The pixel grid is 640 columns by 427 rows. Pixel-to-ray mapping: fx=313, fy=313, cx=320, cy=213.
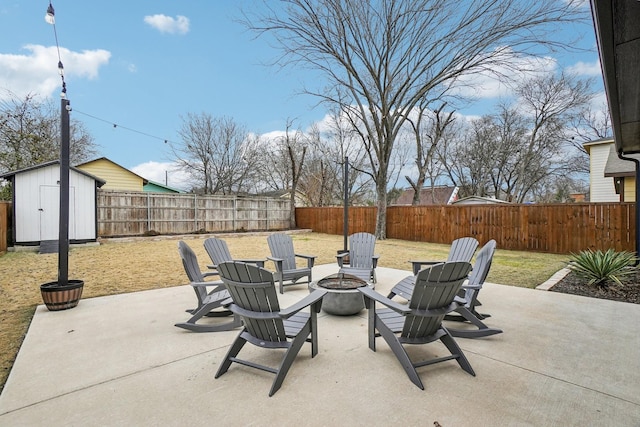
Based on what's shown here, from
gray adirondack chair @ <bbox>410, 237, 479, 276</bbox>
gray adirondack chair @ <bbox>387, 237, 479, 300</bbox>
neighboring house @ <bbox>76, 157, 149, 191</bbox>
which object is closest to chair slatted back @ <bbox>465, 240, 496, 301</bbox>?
gray adirondack chair @ <bbox>387, 237, 479, 300</bbox>

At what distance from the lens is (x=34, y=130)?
1477 cm

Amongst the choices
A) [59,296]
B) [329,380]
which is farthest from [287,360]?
[59,296]

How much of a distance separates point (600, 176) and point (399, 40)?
34.8 feet

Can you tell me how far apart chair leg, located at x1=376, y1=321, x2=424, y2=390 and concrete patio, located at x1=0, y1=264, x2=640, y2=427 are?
5cm

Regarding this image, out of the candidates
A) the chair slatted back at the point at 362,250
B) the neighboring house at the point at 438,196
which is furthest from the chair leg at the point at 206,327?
the neighboring house at the point at 438,196

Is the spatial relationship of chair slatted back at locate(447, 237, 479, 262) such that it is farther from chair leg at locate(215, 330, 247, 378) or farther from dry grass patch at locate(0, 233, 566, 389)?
chair leg at locate(215, 330, 247, 378)

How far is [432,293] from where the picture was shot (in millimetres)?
2277

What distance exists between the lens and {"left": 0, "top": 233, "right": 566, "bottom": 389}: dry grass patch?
3.85 meters

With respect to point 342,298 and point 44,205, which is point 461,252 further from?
point 44,205

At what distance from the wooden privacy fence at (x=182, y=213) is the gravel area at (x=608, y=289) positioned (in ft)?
46.2

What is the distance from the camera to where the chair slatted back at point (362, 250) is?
547 centimetres

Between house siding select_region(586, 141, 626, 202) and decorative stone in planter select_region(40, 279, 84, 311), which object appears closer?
decorative stone in planter select_region(40, 279, 84, 311)

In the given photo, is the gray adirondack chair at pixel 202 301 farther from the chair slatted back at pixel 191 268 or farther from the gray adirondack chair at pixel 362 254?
the gray adirondack chair at pixel 362 254

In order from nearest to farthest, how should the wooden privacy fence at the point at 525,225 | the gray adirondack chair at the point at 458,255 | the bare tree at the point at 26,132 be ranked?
the gray adirondack chair at the point at 458,255 → the wooden privacy fence at the point at 525,225 → the bare tree at the point at 26,132
